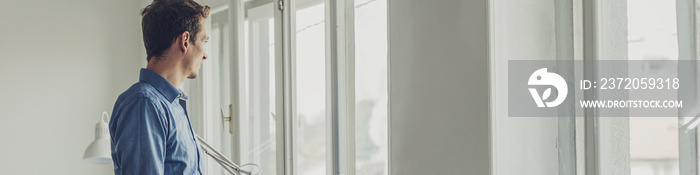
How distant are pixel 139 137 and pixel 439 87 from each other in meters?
0.98

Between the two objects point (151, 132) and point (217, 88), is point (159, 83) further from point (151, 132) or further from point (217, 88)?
point (217, 88)

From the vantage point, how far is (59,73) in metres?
3.73

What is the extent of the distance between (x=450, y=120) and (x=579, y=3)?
0.48 m

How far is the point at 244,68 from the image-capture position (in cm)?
310

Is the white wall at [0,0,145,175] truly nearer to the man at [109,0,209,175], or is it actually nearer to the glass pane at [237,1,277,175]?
the glass pane at [237,1,277,175]

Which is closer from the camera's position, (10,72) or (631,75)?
(631,75)

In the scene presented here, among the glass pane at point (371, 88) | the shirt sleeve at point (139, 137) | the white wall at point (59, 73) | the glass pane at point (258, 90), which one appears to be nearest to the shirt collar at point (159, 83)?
the shirt sleeve at point (139, 137)

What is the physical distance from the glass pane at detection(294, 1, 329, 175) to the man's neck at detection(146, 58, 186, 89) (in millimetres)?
1144

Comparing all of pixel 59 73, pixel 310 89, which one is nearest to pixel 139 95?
pixel 310 89

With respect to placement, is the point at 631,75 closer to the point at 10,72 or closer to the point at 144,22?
the point at 144,22

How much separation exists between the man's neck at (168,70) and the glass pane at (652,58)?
1.08 m

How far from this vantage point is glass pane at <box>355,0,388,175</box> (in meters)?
2.49

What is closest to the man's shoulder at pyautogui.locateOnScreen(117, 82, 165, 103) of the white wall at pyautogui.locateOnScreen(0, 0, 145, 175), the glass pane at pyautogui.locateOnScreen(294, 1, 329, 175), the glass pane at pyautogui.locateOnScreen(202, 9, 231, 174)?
the glass pane at pyautogui.locateOnScreen(294, 1, 329, 175)

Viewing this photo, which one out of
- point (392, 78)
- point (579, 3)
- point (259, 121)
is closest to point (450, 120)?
point (392, 78)
